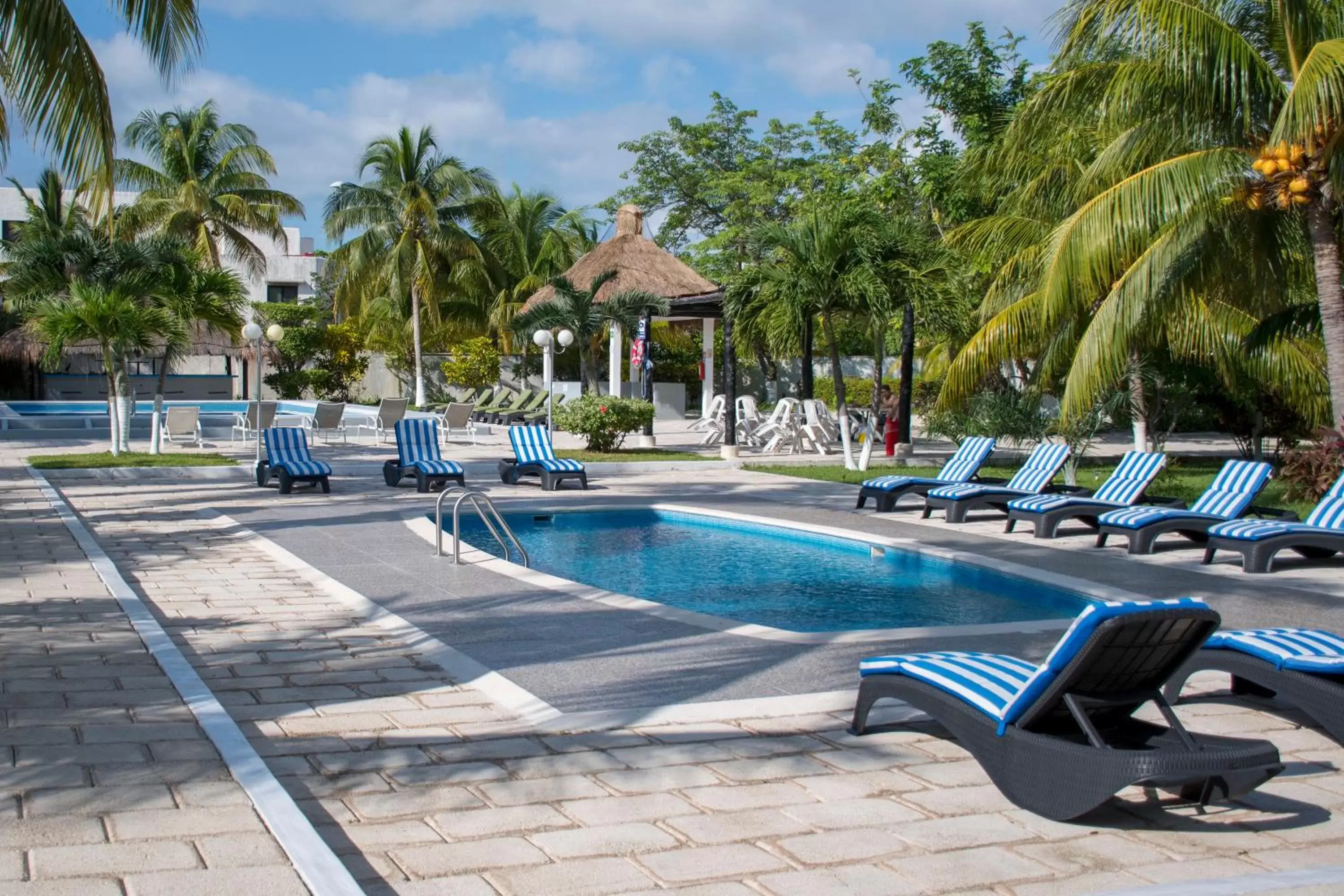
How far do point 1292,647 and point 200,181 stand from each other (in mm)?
34200

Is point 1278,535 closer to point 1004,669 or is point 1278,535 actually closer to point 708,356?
point 1004,669

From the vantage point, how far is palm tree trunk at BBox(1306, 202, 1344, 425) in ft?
38.9

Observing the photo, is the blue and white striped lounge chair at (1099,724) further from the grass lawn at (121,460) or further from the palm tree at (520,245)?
the palm tree at (520,245)

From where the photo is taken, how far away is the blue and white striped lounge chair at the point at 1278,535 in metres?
9.50

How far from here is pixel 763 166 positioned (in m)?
40.2

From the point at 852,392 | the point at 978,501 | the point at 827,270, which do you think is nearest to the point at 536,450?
the point at 827,270

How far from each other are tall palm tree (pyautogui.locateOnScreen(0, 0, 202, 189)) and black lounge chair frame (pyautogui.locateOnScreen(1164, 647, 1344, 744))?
8.37 metres

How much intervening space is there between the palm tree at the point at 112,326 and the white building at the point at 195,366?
9.11m

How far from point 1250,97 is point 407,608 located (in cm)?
963

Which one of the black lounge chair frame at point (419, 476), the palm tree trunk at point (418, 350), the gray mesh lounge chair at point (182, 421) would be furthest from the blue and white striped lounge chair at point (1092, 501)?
the palm tree trunk at point (418, 350)

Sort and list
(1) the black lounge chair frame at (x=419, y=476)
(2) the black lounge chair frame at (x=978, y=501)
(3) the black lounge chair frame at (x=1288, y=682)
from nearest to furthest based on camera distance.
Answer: (3) the black lounge chair frame at (x=1288, y=682), (2) the black lounge chair frame at (x=978, y=501), (1) the black lounge chair frame at (x=419, y=476)

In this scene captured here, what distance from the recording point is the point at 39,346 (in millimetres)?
32781

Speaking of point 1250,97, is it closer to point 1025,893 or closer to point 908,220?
point 1025,893

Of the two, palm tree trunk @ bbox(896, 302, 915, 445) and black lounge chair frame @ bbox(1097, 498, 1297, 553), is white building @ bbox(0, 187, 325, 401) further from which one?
black lounge chair frame @ bbox(1097, 498, 1297, 553)
